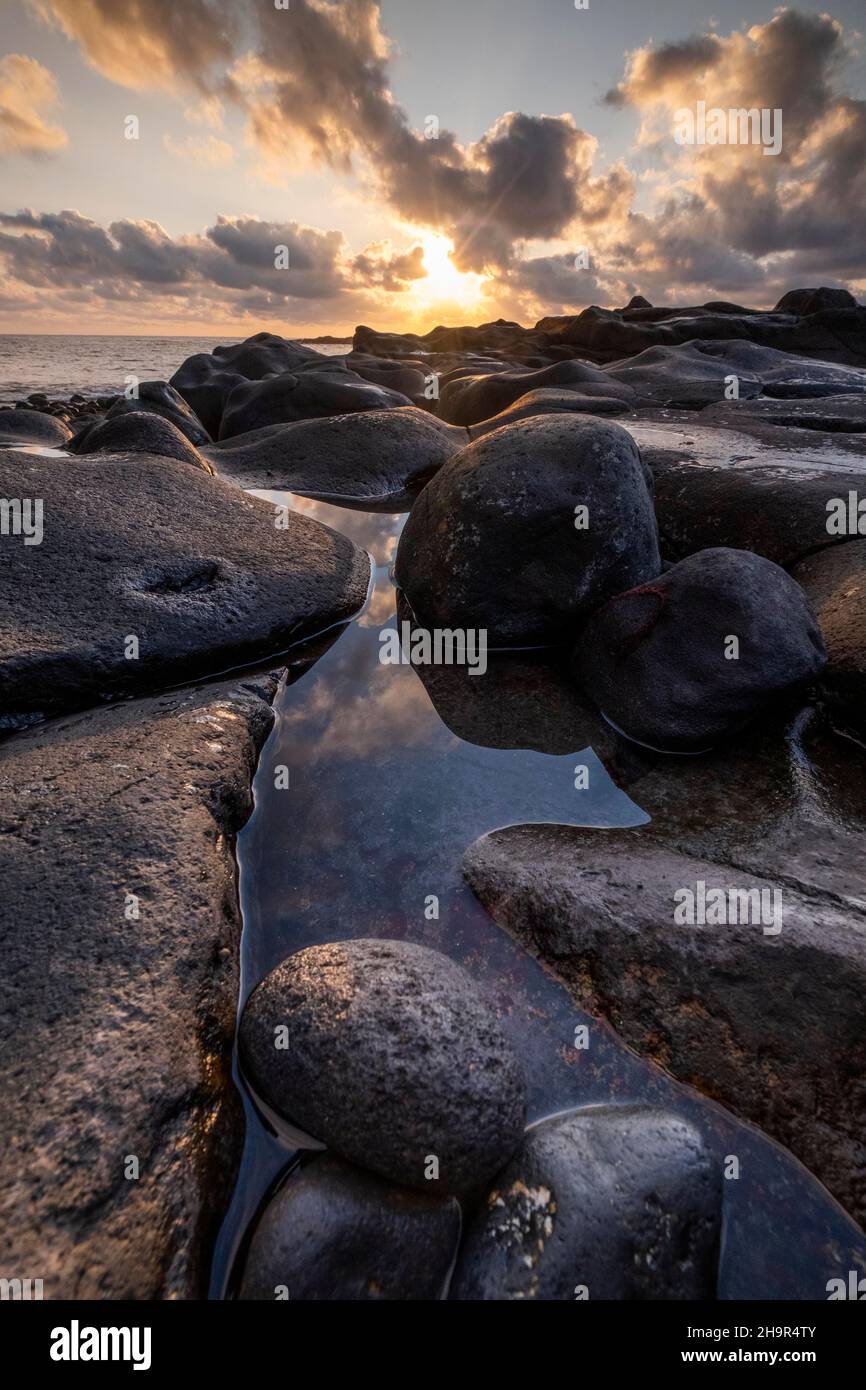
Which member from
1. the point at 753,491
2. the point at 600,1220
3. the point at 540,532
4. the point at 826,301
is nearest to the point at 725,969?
the point at 600,1220

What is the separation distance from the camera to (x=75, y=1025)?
169 centimetres

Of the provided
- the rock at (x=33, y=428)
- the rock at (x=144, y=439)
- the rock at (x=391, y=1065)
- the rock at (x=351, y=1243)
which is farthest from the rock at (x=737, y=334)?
the rock at (x=351, y=1243)

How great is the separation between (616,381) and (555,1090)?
12.1 m

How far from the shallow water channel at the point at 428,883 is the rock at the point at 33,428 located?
761 centimetres

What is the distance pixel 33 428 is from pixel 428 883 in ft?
33.4

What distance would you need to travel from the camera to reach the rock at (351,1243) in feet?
4.60

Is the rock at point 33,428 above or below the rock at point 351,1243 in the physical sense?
above

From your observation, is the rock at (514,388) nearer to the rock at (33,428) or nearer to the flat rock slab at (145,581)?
the rock at (33,428)

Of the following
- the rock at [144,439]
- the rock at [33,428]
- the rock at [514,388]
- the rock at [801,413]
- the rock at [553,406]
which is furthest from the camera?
the rock at [514,388]

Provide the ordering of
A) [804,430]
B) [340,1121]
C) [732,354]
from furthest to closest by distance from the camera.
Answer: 1. [732,354]
2. [804,430]
3. [340,1121]

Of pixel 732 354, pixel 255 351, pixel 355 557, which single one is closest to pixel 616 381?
pixel 732 354

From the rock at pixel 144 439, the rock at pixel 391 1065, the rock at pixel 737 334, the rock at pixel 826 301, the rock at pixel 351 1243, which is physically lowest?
the rock at pixel 351 1243
